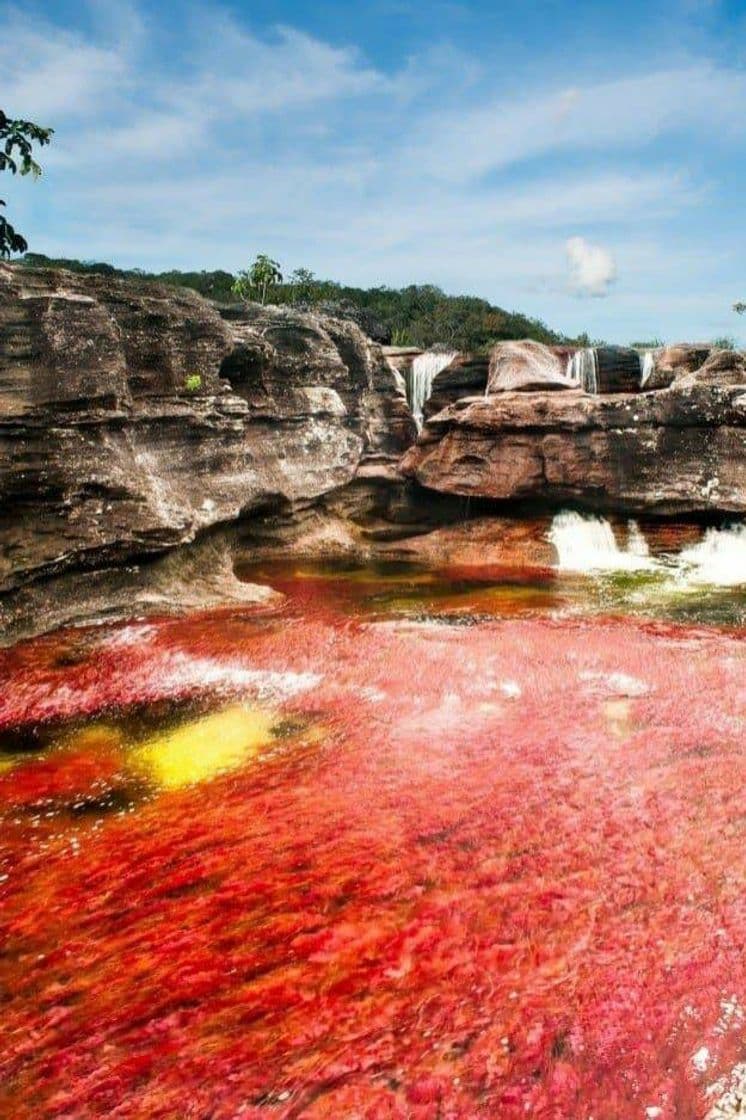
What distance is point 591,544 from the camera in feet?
70.2

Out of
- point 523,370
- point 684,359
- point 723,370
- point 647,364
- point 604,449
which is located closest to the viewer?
point 604,449

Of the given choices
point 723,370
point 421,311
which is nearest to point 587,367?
point 723,370

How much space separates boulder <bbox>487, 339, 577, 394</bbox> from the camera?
23.5 meters

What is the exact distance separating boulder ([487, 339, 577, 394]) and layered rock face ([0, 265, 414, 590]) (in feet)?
17.3

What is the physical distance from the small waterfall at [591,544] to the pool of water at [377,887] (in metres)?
9.94

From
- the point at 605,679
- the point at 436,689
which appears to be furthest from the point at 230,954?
the point at 605,679

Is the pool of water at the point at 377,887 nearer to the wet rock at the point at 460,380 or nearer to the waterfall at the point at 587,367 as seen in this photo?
the wet rock at the point at 460,380

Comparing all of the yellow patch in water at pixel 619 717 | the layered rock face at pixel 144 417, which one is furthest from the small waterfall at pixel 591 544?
the yellow patch in water at pixel 619 717

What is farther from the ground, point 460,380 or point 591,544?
point 460,380

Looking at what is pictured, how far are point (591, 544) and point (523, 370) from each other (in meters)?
6.44

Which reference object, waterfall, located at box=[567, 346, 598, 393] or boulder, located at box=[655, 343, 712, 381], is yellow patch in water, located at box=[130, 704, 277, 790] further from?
waterfall, located at box=[567, 346, 598, 393]

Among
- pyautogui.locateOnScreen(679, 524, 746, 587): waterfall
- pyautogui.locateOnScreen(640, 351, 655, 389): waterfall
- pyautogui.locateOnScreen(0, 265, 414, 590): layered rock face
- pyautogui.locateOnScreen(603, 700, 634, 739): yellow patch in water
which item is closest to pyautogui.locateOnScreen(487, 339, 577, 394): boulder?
pyautogui.locateOnScreen(640, 351, 655, 389): waterfall

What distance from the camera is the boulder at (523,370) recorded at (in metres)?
23.5

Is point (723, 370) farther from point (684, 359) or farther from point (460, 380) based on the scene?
point (460, 380)
